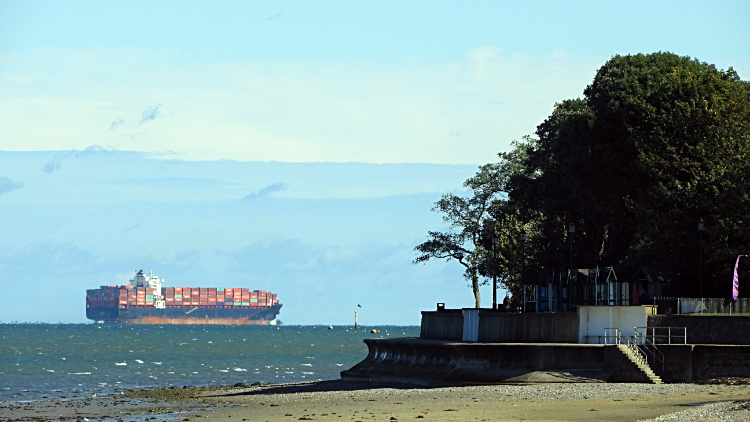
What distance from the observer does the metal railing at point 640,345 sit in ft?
121

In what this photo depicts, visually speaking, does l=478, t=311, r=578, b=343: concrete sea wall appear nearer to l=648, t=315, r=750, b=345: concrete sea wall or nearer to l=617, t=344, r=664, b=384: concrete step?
l=617, t=344, r=664, b=384: concrete step

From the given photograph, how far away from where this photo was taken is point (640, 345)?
37781 millimetres

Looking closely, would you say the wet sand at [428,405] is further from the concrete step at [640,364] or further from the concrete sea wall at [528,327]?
the concrete sea wall at [528,327]

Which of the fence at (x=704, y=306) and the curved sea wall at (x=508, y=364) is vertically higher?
the fence at (x=704, y=306)

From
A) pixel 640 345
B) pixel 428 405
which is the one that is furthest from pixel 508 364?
pixel 428 405

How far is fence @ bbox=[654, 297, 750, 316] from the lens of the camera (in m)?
41.2

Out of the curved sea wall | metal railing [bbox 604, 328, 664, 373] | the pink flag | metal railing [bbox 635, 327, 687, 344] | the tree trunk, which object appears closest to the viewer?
the curved sea wall

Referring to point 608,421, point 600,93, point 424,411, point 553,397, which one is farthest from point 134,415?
point 600,93

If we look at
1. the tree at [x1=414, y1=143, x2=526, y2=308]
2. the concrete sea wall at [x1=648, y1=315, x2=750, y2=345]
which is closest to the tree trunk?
the tree at [x1=414, y1=143, x2=526, y2=308]

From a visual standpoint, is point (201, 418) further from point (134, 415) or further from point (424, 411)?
point (424, 411)

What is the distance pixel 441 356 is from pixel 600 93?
72.0ft

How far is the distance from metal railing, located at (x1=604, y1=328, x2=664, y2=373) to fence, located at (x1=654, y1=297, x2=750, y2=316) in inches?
141

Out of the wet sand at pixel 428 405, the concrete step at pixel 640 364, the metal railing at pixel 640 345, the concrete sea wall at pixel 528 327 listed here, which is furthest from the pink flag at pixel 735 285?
the wet sand at pixel 428 405

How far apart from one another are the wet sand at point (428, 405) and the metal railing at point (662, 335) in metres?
3.39
